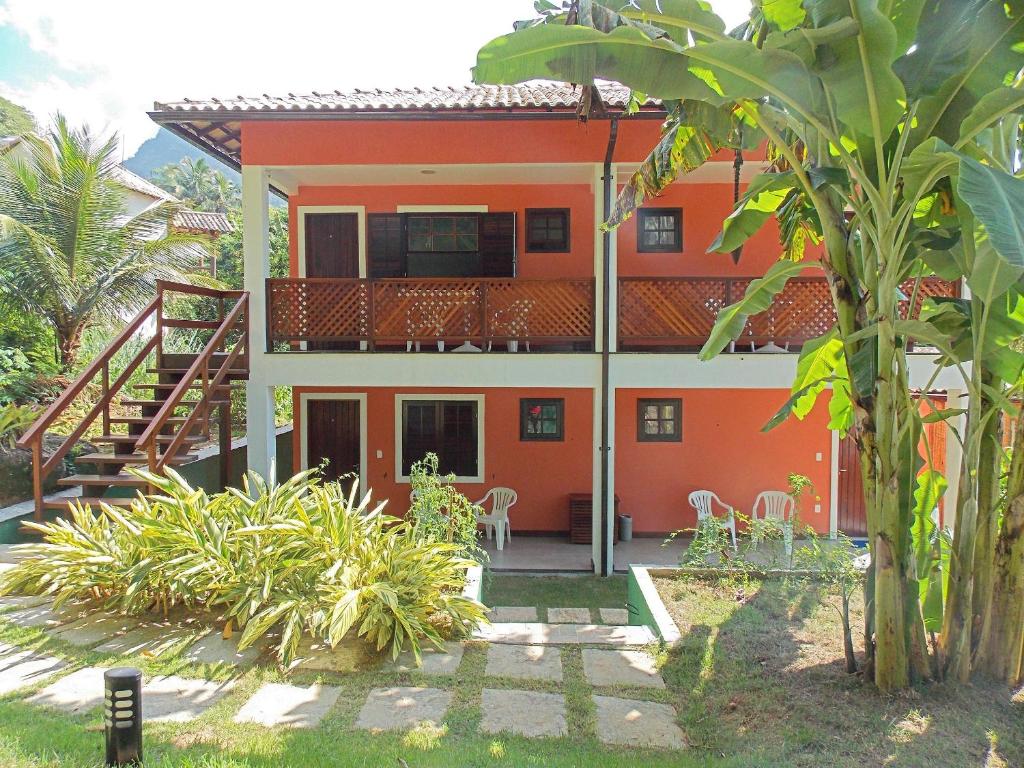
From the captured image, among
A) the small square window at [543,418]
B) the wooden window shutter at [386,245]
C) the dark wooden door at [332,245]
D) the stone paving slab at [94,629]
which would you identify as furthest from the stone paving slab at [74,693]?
the wooden window shutter at [386,245]

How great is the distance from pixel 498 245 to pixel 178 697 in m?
8.52

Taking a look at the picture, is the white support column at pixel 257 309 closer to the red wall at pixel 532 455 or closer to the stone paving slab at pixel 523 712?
the red wall at pixel 532 455

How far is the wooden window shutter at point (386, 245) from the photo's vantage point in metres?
11.4

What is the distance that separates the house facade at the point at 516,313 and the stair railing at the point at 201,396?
0.27 metres

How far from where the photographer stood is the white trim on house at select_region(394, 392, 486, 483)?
11.6 m

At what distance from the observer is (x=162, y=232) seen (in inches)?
552

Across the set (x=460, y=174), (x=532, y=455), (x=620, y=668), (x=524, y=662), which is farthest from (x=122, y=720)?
(x=460, y=174)

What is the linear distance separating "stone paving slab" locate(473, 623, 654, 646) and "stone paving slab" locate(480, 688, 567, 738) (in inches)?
40.9

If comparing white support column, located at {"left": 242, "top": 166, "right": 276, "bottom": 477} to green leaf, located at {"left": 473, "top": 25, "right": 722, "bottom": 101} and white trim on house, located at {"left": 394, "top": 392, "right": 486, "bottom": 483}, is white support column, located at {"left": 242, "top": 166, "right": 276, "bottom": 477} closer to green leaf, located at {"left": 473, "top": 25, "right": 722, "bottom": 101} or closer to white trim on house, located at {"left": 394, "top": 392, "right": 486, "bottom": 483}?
white trim on house, located at {"left": 394, "top": 392, "right": 486, "bottom": 483}

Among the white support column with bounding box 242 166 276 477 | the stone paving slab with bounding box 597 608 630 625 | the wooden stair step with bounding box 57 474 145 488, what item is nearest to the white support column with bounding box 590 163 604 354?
the stone paving slab with bounding box 597 608 630 625

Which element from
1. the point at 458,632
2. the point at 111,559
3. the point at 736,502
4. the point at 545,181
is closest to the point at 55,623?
the point at 111,559

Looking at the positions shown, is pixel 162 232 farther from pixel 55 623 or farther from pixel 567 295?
pixel 55 623

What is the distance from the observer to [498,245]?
11.3 meters

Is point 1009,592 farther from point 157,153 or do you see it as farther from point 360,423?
point 157,153
